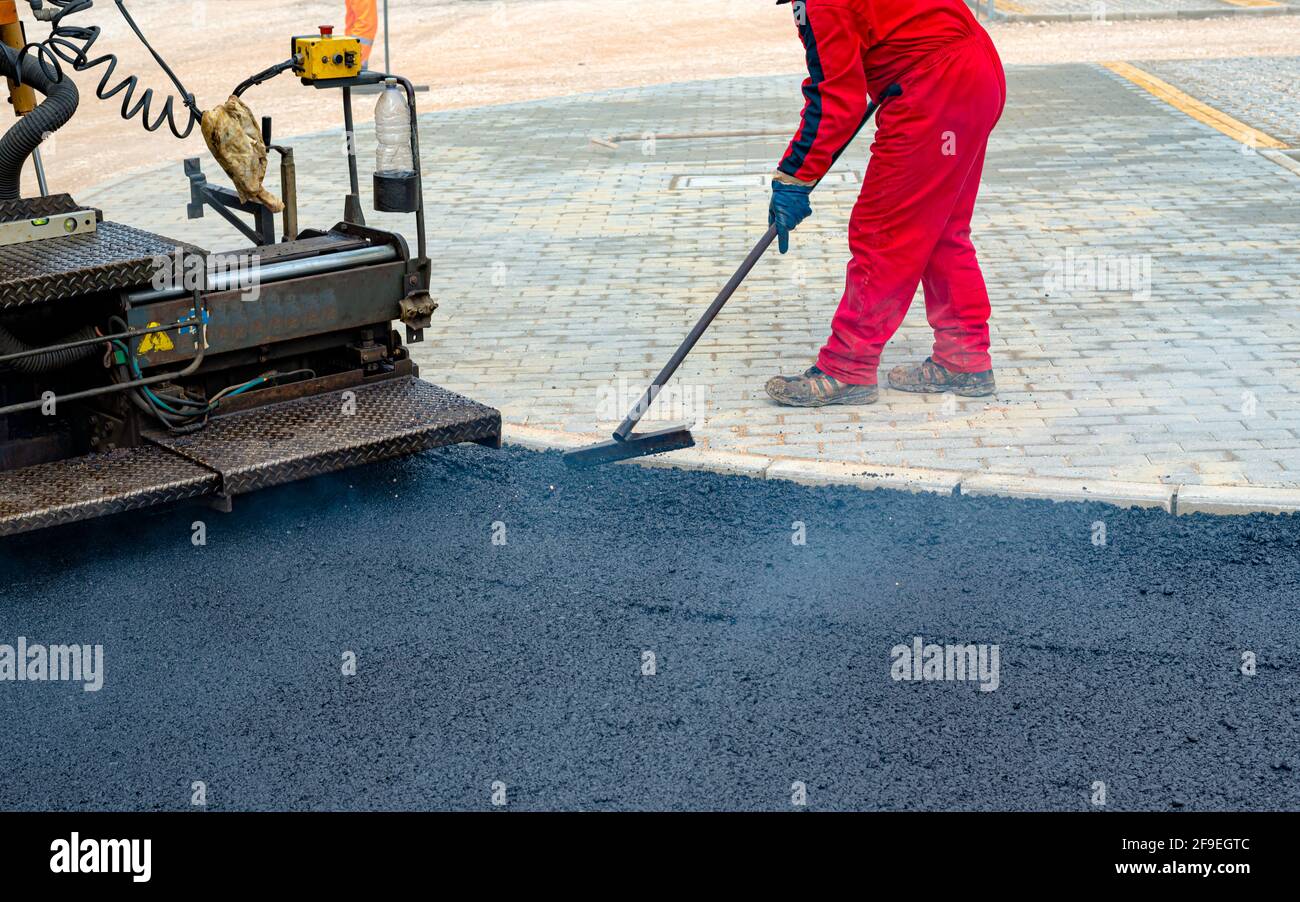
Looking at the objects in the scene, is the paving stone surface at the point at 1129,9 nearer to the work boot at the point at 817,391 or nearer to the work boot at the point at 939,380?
the work boot at the point at 939,380

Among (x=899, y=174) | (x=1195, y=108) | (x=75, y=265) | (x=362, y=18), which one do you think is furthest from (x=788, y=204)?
(x=362, y=18)

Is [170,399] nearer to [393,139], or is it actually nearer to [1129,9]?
[393,139]

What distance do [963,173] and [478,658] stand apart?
2867mm

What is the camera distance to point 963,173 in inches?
230

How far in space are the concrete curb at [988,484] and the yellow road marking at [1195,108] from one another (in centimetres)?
733

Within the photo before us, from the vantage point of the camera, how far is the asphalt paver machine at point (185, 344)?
4648 mm

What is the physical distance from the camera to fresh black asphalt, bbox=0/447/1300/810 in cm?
359

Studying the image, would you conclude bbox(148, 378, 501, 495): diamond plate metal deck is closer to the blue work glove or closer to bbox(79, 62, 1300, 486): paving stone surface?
bbox(79, 62, 1300, 486): paving stone surface

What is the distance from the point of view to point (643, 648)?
4.21m

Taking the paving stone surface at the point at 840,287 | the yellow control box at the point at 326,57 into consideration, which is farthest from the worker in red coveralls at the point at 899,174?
the yellow control box at the point at 326,57

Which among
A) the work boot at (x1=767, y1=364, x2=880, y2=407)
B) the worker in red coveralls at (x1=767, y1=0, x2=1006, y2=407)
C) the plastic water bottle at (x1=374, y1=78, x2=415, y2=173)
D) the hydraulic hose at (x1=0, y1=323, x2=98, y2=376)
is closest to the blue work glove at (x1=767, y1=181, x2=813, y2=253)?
the worker in red coveralls at (x1=767, y1=0, x2=1006, y2=407)
